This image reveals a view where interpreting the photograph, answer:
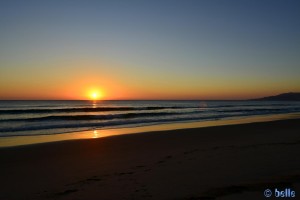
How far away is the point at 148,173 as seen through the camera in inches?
282

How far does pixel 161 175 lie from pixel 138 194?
1378 millimetres

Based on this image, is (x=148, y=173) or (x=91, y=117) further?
(x=91, y=117)

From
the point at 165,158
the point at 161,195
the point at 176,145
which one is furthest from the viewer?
the point at 176,145

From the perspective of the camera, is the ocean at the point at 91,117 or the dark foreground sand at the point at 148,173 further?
the ocean at the point at 91,117

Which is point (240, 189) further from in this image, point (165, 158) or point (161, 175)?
point (165, 158)

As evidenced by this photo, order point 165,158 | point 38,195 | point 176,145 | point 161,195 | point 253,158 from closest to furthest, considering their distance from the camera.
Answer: point 161,195
point 38,195
point 253,158
point 165,158
point 176,145

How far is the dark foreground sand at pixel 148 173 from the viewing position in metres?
5.70

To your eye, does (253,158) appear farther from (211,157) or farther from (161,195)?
(161,195)

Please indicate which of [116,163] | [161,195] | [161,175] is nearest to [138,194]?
[161,195]

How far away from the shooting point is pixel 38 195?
5848 millimetres

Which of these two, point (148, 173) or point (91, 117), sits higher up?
point (148, 173)

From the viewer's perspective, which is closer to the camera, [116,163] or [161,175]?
[161,175]

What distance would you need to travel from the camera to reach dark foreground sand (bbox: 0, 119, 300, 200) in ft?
18.7

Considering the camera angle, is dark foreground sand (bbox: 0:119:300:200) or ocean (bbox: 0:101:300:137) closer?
dark foreground sand (bbox: 0:119:300:200)
